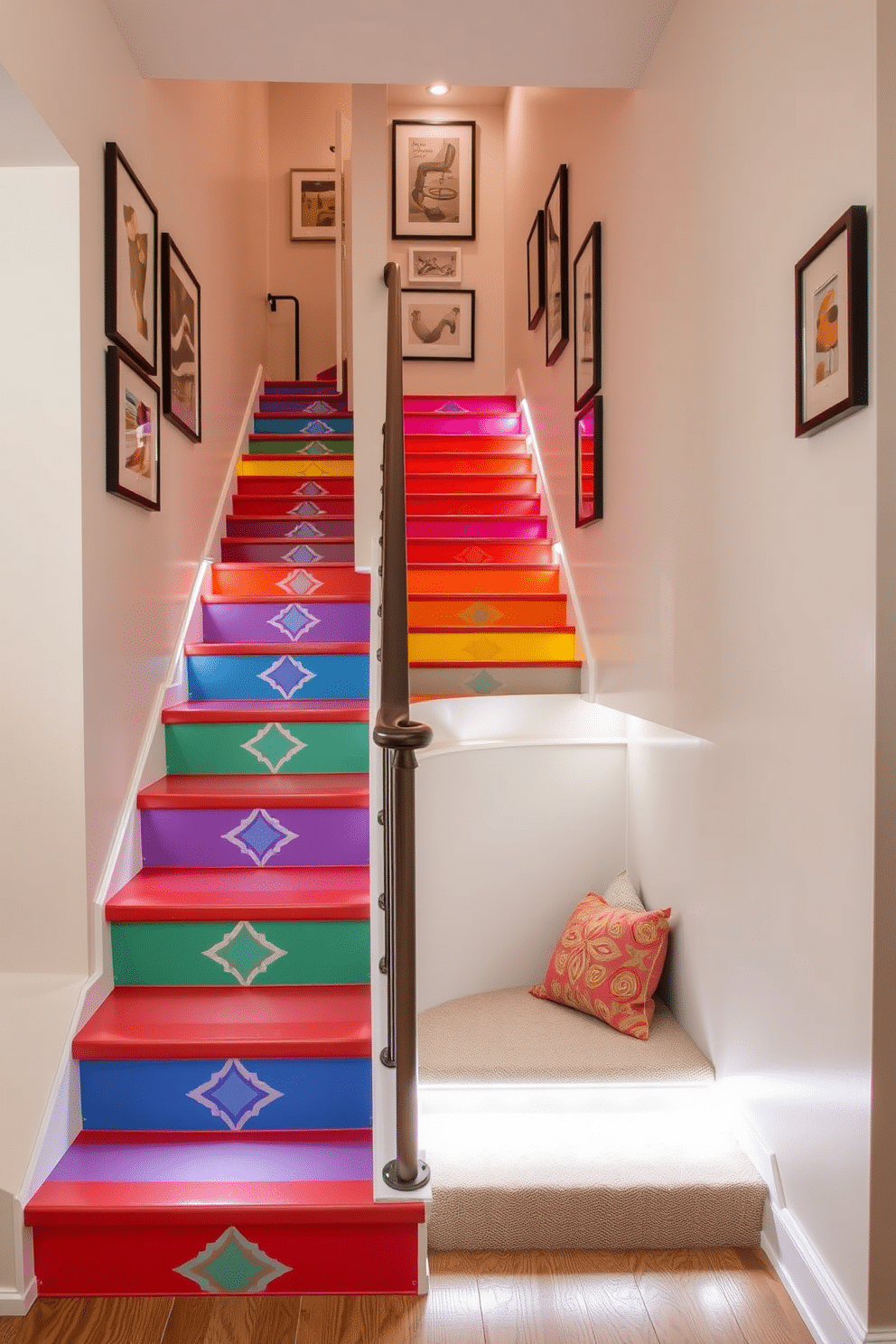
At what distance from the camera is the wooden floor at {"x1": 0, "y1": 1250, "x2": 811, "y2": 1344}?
5.86ft

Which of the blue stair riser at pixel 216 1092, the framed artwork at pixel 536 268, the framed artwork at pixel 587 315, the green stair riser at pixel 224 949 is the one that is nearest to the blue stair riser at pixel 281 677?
the green stair riser at pixel 224 949

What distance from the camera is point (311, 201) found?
646 cm

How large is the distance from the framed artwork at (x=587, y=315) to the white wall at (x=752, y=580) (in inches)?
6.7

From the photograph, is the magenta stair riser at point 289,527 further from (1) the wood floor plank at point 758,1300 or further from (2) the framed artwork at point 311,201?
(1) the wood floor plank at point 758,1300

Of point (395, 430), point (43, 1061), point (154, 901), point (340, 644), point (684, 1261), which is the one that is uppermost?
point (395, 430)

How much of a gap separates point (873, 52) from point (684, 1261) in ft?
7.18

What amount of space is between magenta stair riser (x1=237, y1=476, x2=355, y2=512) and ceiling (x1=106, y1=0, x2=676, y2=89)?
75.0 inches

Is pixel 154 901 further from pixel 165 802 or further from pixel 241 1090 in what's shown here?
pixel 241 1090

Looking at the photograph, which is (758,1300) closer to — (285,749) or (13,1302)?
(13,1302)

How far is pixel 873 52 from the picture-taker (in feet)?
4.87

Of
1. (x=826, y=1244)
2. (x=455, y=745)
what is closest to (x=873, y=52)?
(x=826, y=1244)

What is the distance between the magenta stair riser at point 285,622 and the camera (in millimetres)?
3676

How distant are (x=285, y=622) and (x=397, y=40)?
74.4 inches

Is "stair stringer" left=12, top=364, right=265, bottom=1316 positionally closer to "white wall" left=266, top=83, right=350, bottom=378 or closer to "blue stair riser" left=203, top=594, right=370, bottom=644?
"blue stair riser" left=203, top=594, right=370, bottom=644
